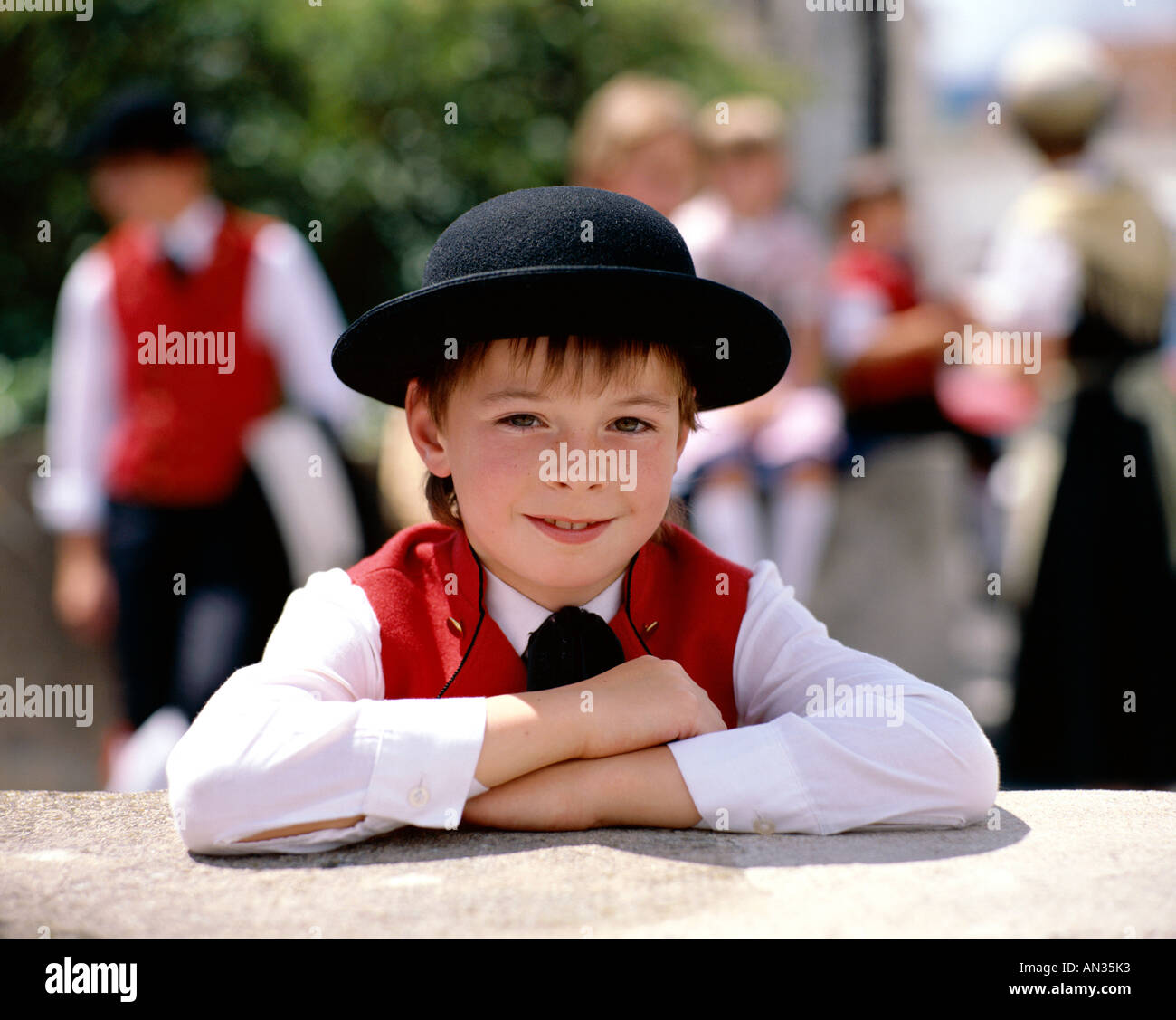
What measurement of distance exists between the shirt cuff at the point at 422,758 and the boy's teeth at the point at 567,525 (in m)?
0.30

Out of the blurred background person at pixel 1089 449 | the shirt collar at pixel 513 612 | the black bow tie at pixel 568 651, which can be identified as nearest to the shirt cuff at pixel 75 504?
the shirt collar at pixel 513 612

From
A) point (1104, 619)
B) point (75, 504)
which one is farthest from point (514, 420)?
point (1104, 619)

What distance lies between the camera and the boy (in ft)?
6.18

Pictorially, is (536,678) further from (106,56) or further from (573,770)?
(106,56)

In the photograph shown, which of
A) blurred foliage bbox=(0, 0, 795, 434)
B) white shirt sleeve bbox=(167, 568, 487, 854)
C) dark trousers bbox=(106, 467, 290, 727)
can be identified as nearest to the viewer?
white shirt sleeve bbox=(167, 568, 487, 854)

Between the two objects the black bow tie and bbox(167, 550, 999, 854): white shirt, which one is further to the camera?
the black bow tie

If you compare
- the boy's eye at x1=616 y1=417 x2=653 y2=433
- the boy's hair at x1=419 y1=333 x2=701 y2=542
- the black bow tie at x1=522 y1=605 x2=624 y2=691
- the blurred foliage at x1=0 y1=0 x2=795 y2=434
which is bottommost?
the black bow tie at x1=522 y1=605 x2=624 y2=691

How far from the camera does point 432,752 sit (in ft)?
6.14

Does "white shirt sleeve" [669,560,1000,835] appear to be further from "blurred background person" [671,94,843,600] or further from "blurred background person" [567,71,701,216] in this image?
"blurred background person" [567,71,701,216]

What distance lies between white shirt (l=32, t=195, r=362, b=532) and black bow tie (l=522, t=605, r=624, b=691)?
2534 mm

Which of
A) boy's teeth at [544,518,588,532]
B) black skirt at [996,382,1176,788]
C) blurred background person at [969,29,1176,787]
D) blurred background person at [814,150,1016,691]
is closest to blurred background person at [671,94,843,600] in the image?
blurred background person at [814,150,1016,691]

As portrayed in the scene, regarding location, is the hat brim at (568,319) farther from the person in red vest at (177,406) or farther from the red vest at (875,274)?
the red vest at (875,274)

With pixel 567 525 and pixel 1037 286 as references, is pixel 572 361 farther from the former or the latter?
pixel 1037 286
